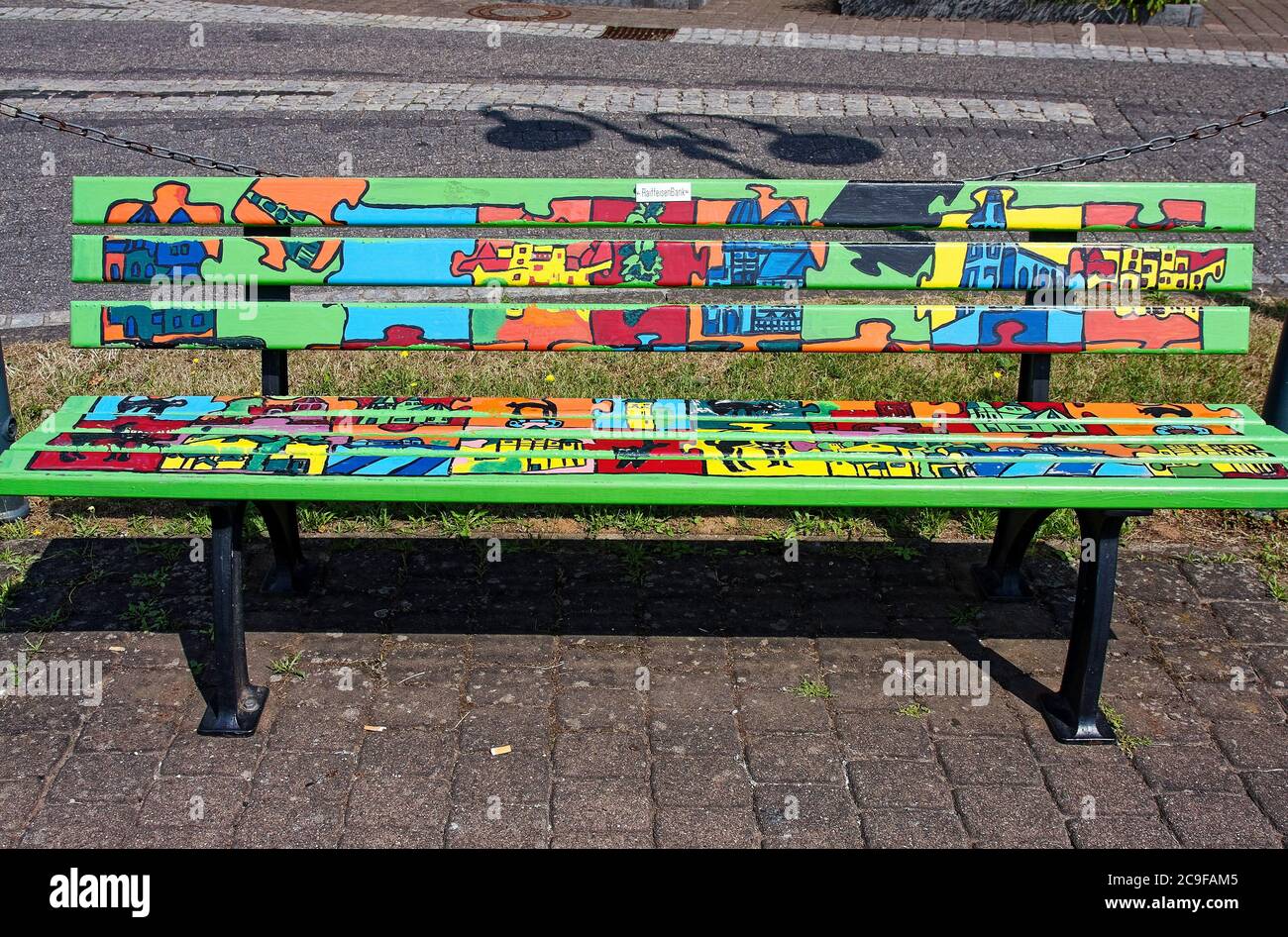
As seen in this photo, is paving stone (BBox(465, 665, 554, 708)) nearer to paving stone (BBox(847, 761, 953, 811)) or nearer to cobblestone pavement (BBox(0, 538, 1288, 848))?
cobblestone pavement (BBox(0, 538, 1288, 848))

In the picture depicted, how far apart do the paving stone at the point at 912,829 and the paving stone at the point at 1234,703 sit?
2.82 ft

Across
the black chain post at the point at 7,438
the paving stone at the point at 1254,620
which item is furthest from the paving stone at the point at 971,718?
the black chain post at the point at 7,438

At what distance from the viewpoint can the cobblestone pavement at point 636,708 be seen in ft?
10.1

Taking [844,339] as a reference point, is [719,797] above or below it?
below

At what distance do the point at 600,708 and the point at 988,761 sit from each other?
94cm

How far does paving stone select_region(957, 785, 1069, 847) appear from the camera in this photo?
304 cm

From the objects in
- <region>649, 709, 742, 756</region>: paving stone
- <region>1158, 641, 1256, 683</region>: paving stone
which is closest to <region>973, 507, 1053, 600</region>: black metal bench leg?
<region>1158, 641, 1256, 683</region>: paving stone

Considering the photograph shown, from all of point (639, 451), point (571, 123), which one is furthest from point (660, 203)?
point (571, 123)

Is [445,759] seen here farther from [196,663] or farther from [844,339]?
[844,339]

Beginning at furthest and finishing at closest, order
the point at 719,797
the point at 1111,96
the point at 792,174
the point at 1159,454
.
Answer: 1. the point at 1111,96
2. the point at 792,174
3. the point at 1159,454
4. the point at 719,797

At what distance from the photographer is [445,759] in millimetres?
3246

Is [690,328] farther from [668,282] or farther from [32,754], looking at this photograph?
[32,754]

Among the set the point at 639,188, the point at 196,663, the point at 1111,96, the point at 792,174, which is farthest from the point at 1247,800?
the point at 1111,96

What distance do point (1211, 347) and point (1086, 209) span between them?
505 mm
